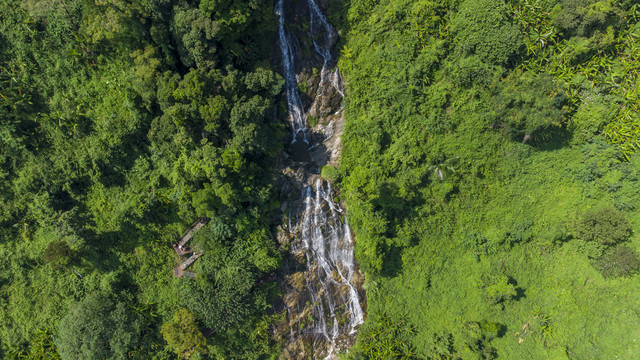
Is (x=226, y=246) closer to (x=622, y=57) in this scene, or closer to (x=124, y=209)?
(x=124, y=209)

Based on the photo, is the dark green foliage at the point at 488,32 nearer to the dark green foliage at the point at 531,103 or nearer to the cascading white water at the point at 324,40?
the dark green foliage at the point at 531,103

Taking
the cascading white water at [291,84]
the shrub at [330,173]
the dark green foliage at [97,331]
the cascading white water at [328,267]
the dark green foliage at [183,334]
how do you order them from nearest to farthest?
the dark green foliage at [97,331], the dark green foliage at [183,334], the cascading white water at [291,84], the shrub at [330,173], the cascading white water at [328,267]

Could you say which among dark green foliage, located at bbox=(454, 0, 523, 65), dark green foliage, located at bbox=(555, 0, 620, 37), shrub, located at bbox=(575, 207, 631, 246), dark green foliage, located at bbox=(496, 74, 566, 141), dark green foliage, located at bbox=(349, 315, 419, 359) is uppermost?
dark green foliage, located at bbox=(454, 0, 523, 65)

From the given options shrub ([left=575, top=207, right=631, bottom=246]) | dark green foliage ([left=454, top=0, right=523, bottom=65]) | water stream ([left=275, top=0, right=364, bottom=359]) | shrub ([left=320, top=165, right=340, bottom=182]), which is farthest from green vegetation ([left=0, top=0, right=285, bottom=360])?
shrub ([left=575, top=207, right=631, bottom=246])

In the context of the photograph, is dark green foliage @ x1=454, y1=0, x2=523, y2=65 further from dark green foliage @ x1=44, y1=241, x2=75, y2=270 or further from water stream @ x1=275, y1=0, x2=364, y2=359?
dark green foliage @ x1=44, y1=241, x2=75, y2=270

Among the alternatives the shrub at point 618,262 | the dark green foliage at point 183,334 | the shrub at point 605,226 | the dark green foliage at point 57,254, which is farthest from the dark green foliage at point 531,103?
the dark green foliage at point 57,254

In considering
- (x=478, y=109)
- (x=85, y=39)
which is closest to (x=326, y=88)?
(x=478, y=109)
